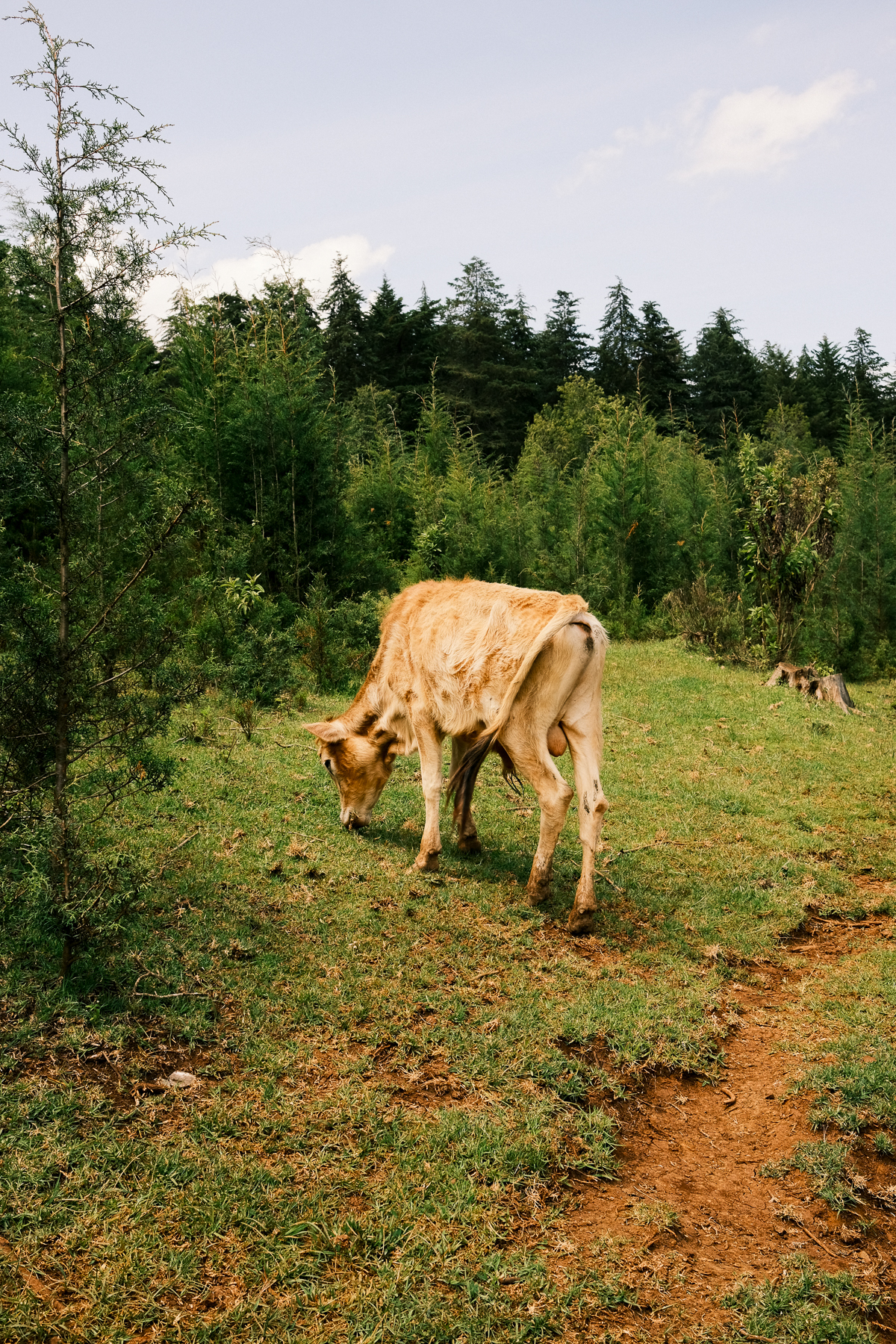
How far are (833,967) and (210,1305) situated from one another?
14.8 ft

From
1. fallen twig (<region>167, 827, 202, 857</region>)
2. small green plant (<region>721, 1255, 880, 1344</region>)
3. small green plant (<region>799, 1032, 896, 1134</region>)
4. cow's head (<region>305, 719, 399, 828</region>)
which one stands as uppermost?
cow's head (<region>305, 719, 399, 828</region>)

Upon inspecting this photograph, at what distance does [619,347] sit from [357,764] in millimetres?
38889

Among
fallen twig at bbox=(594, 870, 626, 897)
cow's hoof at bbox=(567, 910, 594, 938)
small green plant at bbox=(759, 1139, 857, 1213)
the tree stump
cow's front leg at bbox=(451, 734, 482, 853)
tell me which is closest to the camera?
small green plant at bbox=(759, 1139, 857, 1213)

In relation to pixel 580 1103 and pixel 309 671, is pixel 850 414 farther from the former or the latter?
pixel 580 1103

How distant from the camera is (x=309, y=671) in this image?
12664 mm

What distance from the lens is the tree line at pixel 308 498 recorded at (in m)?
4.42

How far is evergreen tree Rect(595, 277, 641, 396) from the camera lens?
40719mm

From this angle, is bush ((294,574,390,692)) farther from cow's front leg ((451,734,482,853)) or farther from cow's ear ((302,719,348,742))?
cow's front leg ((451,734,482,853))

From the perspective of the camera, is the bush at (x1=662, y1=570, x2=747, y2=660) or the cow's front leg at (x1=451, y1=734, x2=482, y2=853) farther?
the bush at (x1=662, y1=570, x2=747, y2=660)

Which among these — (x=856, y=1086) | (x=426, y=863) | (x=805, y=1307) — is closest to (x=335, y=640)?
(x=426, y=863)

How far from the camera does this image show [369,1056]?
14.5 ft

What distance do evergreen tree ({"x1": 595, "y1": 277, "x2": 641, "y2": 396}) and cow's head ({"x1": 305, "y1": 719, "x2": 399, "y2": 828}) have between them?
36.3m

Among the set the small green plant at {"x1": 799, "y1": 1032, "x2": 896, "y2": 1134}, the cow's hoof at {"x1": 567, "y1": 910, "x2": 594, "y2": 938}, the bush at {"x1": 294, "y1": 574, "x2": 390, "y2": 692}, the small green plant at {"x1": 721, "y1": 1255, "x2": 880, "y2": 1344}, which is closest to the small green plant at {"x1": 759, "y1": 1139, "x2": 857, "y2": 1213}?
the small green plant at {"x1": 799, "y1": 1032, "x2": 896, "y2": 1134}

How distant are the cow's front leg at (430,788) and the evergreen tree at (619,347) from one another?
36.6m
